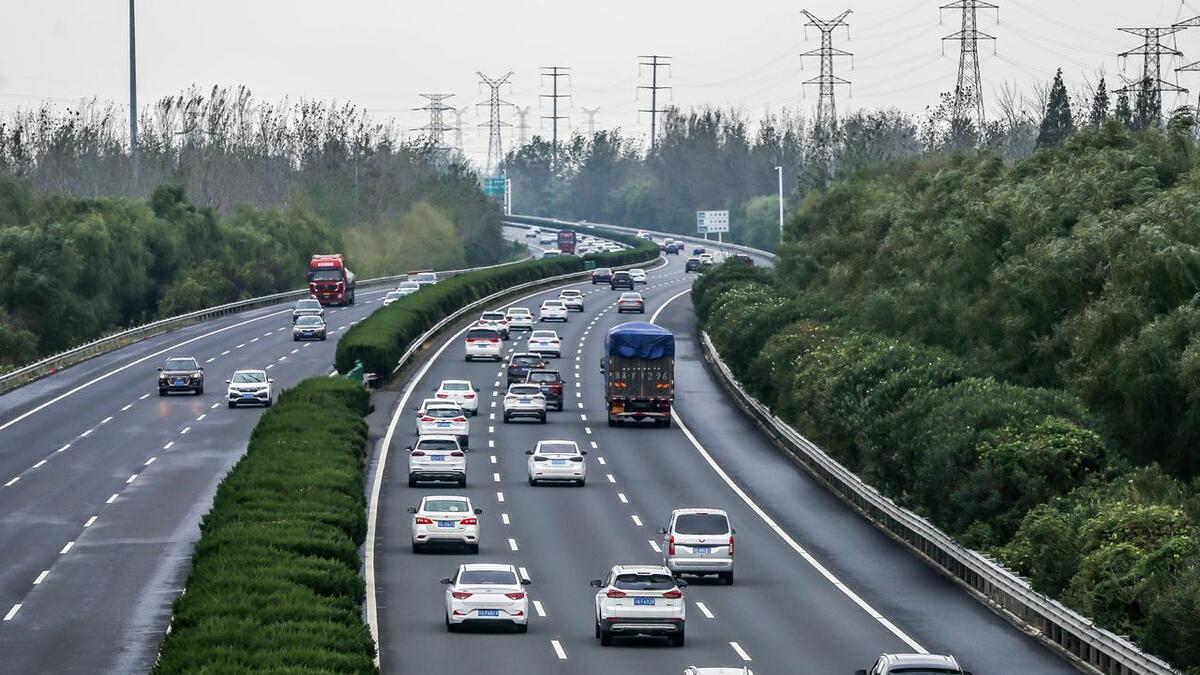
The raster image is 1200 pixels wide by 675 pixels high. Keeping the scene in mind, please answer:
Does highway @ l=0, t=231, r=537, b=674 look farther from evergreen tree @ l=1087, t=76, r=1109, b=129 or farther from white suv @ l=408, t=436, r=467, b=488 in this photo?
evergreen tree @ l=1087, t=76, r=1109, b=129

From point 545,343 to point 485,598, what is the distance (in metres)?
62.1

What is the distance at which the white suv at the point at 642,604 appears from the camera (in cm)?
3516

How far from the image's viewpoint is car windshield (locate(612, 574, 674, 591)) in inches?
1380

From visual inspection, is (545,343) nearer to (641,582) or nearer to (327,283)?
(327,283)

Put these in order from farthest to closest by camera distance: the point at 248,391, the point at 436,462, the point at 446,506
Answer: the point at 248,391 < the point at 436,462 < the point at 446,506

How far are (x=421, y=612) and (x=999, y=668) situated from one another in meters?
11.9

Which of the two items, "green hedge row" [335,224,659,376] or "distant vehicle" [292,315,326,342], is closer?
"green hedge row" [335,224,659,376]

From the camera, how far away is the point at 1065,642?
1441 inches

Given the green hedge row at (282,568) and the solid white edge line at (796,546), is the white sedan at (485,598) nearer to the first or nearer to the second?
the green hedge row at (282,568)

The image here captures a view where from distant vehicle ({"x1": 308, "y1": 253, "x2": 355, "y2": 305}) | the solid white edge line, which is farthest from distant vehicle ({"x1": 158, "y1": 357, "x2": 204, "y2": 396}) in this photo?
distant vehicle ({"x1": 308, "y1": 253, "x2": 355, "y2": 305})

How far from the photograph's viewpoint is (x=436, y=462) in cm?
5903

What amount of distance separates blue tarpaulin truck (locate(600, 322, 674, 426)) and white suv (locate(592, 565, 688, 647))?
3675cm

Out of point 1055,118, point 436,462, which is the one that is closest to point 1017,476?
point 436,462

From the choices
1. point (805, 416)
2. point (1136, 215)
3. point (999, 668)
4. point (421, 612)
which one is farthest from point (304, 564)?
point (805, 416)
